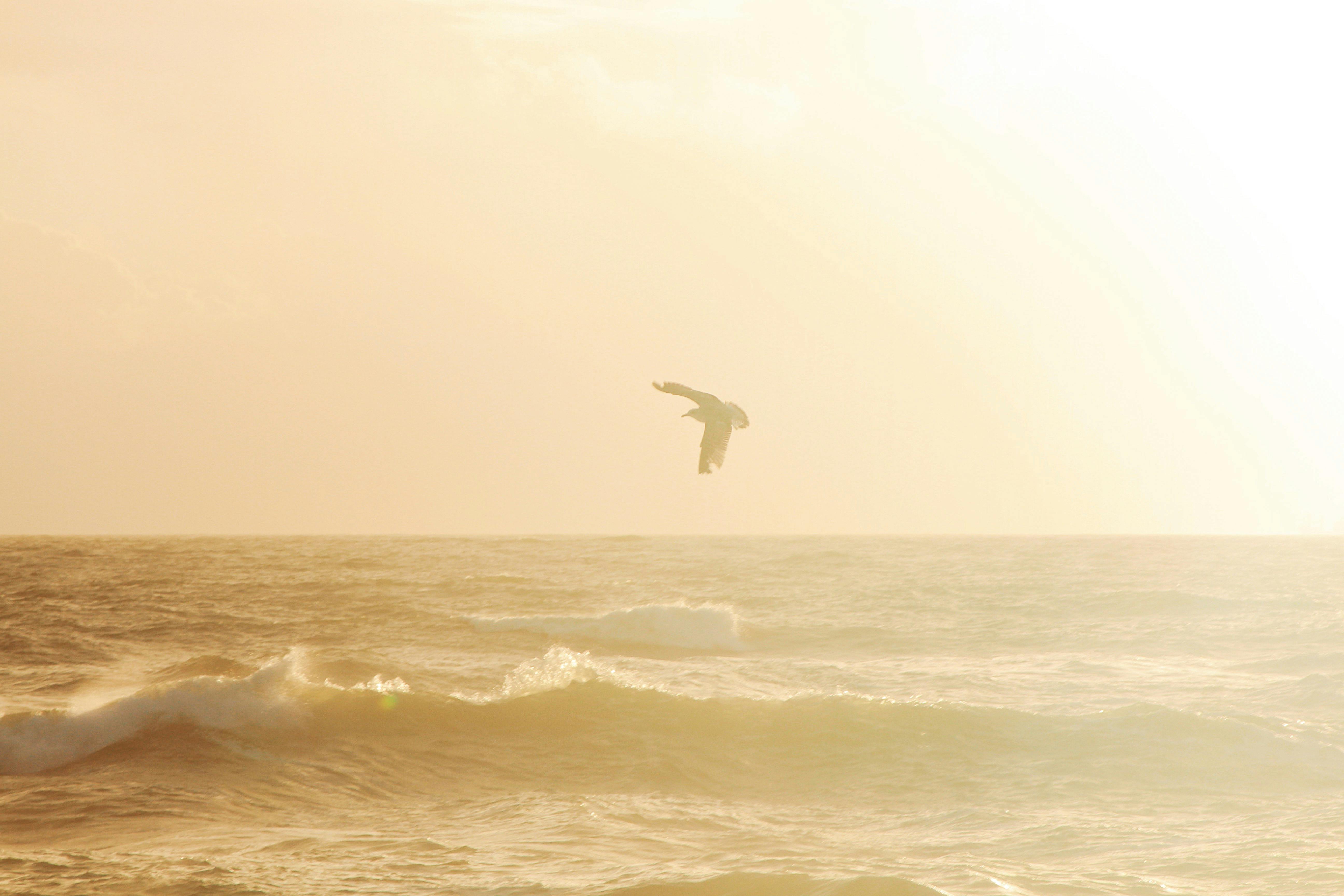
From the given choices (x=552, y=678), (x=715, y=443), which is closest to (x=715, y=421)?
(x=715, y=443)

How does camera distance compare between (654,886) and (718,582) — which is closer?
(654,886)

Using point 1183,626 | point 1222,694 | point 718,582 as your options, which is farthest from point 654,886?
point 718,582

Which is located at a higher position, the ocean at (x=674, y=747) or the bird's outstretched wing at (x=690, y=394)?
the bird's outstretched wing at (x=690, y=394)

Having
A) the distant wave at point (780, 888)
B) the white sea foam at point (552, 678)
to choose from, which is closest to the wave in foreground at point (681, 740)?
→ the white sea foam at point (552, 678)

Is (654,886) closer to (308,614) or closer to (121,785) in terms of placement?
(121,785)

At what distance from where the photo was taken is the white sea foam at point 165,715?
47.5 feet

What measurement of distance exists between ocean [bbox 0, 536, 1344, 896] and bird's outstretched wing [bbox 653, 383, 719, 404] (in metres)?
4.56

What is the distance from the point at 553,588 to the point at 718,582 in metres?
6.64

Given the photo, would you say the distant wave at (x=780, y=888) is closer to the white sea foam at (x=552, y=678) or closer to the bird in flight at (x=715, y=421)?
the bird in flight at (x=715, y=421)

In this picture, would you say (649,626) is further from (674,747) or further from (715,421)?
(715,421)

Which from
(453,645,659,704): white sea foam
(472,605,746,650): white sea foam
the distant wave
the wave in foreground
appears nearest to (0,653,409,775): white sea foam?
the wave in foreground

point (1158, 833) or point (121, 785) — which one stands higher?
point (1158, 833)

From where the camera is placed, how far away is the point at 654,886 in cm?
939

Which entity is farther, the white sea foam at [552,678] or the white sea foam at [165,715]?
the white sea foam at [552,678]
